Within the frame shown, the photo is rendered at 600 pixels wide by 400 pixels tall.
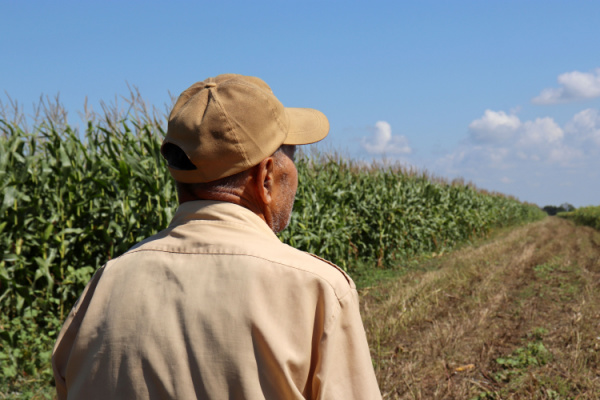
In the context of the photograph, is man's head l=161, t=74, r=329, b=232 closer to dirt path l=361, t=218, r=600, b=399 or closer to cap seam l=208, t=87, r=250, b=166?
cap seam l=208, t=87, r=250, b=166

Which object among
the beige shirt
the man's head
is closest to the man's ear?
the man's head

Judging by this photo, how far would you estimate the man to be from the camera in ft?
3.73

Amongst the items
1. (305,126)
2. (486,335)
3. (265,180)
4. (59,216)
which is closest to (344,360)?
(265,180)

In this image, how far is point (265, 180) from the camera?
145cm

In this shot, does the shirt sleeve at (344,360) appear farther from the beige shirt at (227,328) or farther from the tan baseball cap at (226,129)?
the tan baseball cap at (226,129)

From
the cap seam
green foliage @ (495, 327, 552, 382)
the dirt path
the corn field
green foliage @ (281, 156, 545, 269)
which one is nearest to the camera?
the cap seam

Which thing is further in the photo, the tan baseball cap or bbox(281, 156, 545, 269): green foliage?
bbox(281, 156, 545, 269): green foliage

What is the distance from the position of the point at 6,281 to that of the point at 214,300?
5034mm

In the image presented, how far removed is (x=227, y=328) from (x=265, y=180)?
456mm

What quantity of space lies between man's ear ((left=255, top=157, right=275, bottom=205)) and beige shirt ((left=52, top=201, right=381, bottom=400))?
0.57 feet

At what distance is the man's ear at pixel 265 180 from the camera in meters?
1.42

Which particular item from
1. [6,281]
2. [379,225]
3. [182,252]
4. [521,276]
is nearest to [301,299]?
[182,252]

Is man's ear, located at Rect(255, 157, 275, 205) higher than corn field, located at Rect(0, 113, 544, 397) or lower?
higher

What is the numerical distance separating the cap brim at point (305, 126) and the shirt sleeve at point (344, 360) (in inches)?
19.1
